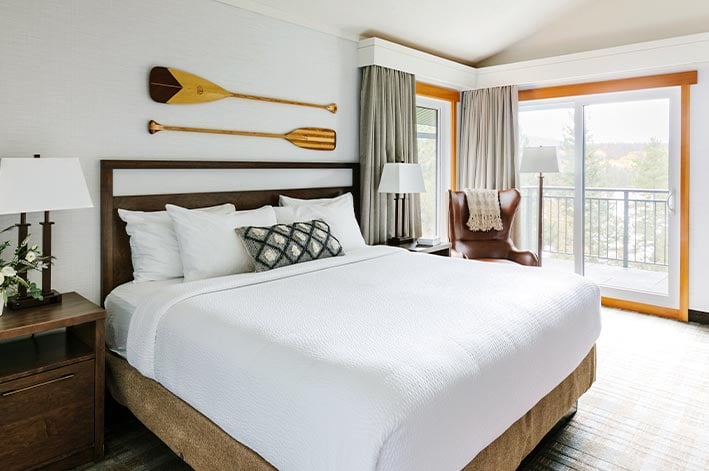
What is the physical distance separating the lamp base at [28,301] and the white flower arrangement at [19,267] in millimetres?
26

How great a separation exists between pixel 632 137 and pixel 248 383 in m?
4.30

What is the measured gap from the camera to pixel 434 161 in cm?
538

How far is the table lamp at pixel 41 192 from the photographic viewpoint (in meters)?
2.13

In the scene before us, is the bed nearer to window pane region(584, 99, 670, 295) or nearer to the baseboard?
the baseboard

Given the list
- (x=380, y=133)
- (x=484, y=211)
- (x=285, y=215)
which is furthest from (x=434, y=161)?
(x=285, y=215)

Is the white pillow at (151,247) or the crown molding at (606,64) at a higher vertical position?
the crown molding at (606,64)

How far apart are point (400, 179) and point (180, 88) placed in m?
1.77

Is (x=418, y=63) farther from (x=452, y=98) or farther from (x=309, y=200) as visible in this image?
(x=309, y=200)

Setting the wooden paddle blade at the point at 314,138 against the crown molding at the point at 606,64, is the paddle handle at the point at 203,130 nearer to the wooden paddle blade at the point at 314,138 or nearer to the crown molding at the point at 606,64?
the wooden paddle blade at the point at 314,138

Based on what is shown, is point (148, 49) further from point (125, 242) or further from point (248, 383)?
point (248, 383)

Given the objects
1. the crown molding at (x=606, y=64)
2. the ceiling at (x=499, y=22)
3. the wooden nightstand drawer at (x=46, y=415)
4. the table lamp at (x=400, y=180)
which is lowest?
the wooden nightstand drawer at (x=46, y=415)

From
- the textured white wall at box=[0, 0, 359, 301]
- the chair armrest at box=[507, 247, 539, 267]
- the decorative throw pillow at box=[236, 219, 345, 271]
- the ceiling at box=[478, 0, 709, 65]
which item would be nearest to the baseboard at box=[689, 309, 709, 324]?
the chair armrest at box=[507, 247, 539, 267]

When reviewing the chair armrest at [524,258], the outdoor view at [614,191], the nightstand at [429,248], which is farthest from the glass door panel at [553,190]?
the nightstand at [429,248]

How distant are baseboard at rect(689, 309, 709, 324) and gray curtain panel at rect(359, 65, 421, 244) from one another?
2622mm
